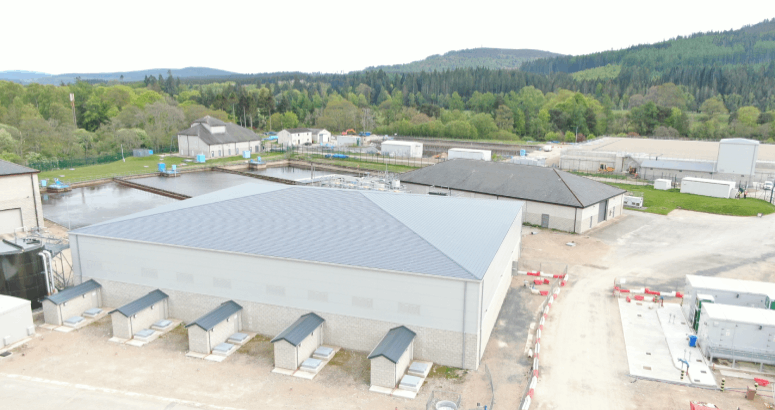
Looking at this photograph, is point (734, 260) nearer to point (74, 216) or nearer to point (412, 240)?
point (412, 240)

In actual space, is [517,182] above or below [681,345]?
above

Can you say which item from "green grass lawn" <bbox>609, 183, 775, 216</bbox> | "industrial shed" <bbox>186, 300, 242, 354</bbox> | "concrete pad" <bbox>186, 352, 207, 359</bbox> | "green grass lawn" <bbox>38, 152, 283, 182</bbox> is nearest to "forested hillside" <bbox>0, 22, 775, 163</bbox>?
"green grass lawn" <bbox>38, 152, 283, 182</bbox>

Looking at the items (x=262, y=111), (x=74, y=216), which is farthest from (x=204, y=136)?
(x=262, y=111)

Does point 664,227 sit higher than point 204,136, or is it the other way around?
point 204,136

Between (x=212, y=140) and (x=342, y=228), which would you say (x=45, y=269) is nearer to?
(x=342, y=228)

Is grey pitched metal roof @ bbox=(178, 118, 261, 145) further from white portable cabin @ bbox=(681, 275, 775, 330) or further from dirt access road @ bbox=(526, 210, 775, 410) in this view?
white portable cabin @ bbox=(681, 275, 775, 330)

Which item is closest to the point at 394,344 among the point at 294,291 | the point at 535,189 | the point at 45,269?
the point at 294,291

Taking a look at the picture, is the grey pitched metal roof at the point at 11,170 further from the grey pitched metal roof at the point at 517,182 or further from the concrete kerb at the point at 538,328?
the concrete kerb at the point at 538,328
